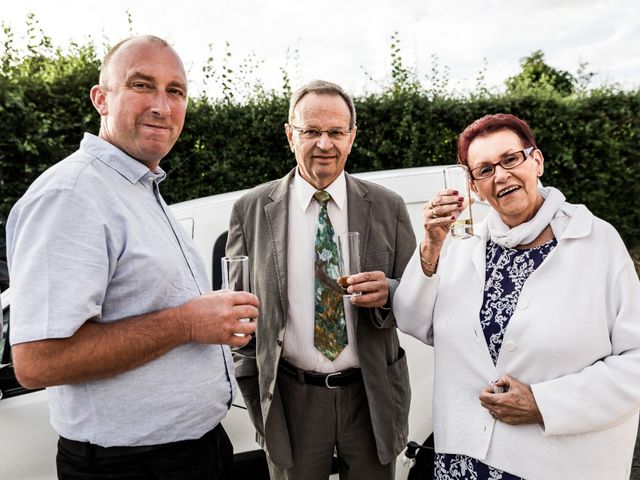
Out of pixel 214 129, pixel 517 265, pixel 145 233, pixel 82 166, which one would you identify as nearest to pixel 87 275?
pixel 145 233

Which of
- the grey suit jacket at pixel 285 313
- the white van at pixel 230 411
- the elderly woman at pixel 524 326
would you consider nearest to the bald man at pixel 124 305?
the grey suit jacket at pixel 285 313

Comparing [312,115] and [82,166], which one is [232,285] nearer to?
[82,166]

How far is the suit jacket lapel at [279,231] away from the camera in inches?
88.8

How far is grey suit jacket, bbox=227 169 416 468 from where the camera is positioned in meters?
2.22

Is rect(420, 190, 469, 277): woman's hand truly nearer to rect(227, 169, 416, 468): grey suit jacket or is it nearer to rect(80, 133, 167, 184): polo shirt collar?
rect(227, 169, 416, 468): grey suit jacket

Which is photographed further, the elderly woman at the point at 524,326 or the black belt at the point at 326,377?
the black belt at the point at 326,377

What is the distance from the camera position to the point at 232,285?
1.66 metres

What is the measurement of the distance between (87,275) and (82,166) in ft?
1.12

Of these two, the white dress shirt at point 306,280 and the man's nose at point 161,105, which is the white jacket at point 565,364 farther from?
the man's nose at point 161,105

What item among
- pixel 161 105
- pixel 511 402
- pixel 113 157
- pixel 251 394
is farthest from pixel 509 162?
pixel 251 394

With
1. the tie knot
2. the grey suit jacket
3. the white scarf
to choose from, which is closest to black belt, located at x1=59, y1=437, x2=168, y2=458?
the grey suit jacket

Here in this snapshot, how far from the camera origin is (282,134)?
20.8ft

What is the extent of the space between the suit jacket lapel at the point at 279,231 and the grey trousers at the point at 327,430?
0.37 metres

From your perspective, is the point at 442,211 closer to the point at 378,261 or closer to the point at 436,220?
the point at 436,220
